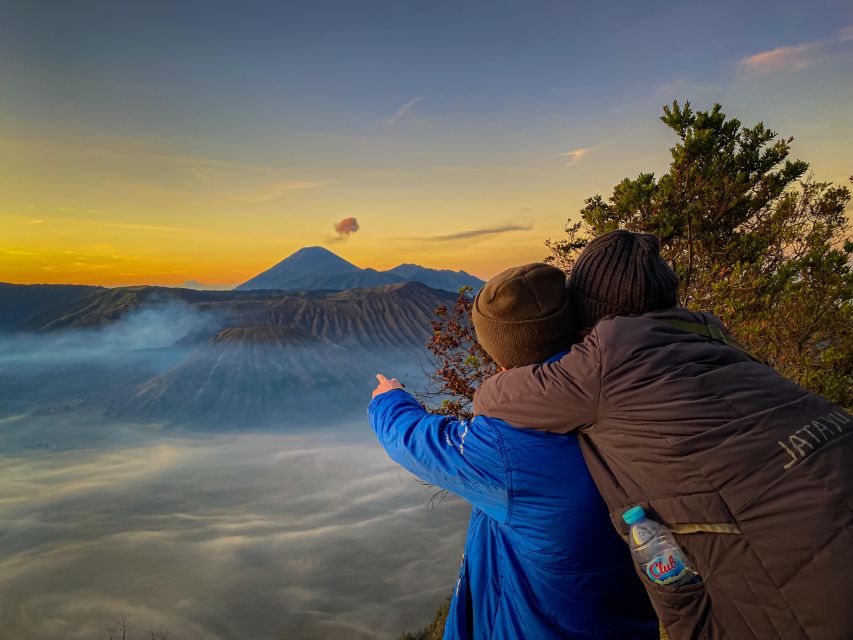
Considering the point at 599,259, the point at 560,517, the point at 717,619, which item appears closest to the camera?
the point at 717,619

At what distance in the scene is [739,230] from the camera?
26.8 ft

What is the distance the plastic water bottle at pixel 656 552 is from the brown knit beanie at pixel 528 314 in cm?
45

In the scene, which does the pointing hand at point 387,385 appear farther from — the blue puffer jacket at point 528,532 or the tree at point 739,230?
the tree at point 739,230

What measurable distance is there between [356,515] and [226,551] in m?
28.7

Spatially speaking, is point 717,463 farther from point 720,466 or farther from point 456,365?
point 456,365

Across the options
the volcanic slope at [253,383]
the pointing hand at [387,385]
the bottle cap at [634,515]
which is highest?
the pointing hand at [387,385]

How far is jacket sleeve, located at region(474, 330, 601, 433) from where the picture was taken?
1.19 meters

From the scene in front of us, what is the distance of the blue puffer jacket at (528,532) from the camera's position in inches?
51.6

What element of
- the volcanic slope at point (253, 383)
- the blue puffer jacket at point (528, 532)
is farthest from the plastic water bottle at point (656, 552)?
the volcanic slope at point (253, 383)

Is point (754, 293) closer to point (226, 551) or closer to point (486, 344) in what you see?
point (486, 344)

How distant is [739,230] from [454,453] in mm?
8371

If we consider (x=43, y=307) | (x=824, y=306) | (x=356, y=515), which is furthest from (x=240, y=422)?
(x=824, y=306)

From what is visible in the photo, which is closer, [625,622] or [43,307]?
[625,622]

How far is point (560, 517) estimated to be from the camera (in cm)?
132
